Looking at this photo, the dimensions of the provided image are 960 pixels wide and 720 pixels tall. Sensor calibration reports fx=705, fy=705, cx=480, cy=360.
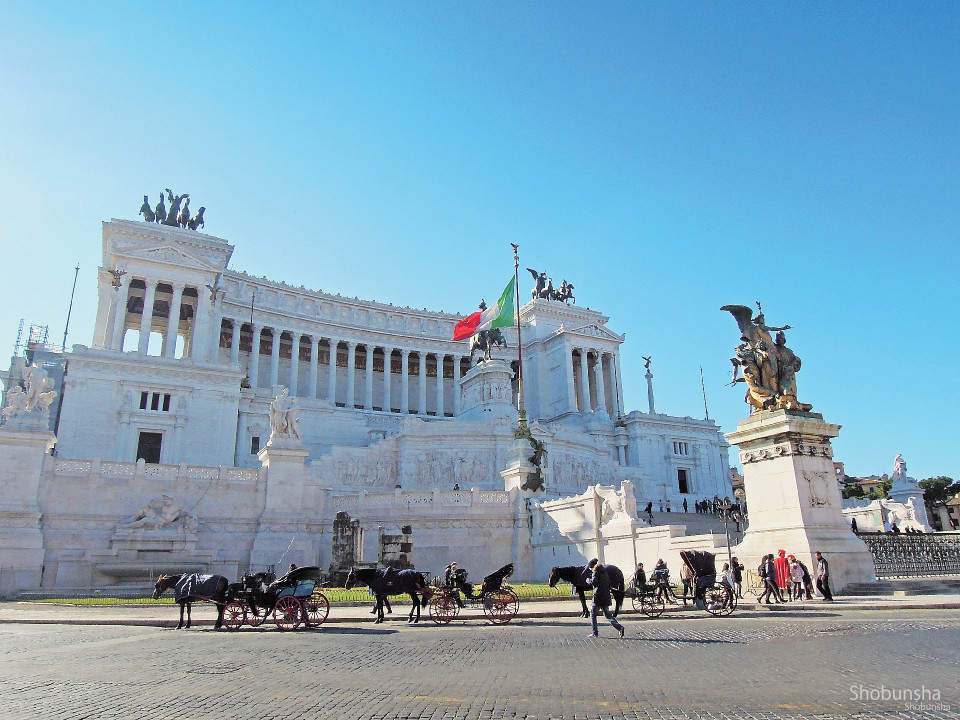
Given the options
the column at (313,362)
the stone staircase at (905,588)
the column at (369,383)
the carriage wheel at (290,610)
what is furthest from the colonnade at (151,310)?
the stone staircase at (905,588)

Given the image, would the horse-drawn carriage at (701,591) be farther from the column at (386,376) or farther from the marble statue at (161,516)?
the column at (386,376)

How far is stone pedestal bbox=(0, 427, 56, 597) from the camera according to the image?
93.7 feet

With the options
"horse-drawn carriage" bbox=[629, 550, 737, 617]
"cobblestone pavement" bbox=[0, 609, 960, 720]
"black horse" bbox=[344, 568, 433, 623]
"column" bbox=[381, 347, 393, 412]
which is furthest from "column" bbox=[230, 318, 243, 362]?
"horse-drawn carriage" bbox=[629, 550, 737, 617]

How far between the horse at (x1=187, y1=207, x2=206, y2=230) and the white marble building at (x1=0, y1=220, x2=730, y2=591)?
142 inches

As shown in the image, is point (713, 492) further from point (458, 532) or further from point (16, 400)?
point (16, 400)

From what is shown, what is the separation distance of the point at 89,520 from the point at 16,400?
247 inches

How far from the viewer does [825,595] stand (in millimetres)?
16984

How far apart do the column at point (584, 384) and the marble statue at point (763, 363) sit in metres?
66.3

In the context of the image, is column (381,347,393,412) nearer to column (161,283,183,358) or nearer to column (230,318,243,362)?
column (230,318,243,362)

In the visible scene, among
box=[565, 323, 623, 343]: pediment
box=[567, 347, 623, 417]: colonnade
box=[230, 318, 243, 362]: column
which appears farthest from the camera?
box=[565, 323, 623, 343]: pediment

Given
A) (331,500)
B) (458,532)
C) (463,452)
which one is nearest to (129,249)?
(463,452)

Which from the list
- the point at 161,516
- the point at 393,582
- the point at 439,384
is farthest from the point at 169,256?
the point at 393,582

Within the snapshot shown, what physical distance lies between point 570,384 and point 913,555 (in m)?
65.7

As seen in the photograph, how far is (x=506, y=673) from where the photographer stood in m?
9.04
